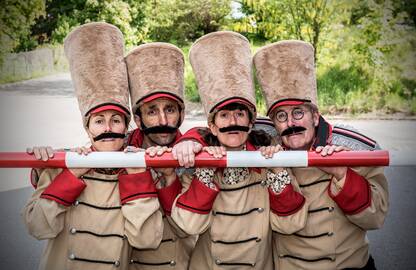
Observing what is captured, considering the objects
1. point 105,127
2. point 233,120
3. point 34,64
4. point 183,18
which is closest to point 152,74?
point 105,127

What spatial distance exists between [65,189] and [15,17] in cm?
625

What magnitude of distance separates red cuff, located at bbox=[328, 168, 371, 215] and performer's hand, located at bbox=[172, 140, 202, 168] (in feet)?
2.61

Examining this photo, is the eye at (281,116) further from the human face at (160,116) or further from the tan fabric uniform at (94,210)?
the tan fabric uniform at (94,210)

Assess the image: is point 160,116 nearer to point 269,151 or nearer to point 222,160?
point 222,160

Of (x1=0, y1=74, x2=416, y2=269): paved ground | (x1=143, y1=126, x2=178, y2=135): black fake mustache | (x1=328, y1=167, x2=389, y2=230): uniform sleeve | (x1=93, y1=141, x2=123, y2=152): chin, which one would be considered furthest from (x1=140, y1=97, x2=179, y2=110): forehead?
(x1=0, y1=74, x2=416, y2=269): paved ground

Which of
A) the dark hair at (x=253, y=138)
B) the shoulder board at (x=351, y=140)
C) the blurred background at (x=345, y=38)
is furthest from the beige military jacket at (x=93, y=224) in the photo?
the blurred background at (x=345, y=38)

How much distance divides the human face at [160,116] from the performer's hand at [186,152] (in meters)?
0.36

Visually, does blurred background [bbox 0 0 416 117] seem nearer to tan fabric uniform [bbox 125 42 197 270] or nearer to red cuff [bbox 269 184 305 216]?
tan fabric uniform [bbox 125 42 197 270]

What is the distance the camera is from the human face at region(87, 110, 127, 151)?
2.43 metres

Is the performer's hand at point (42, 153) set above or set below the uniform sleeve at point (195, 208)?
above

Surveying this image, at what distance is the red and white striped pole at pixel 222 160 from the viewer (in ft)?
7.48

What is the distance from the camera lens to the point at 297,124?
101 inches

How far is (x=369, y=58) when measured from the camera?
10852mm

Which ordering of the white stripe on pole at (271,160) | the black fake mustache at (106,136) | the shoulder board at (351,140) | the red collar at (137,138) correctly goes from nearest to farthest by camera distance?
the white stripe on pole at (271,160) → the black fake mustache at (106,136) → the shoulder board at (351,140) → the red collar at (137,138)
